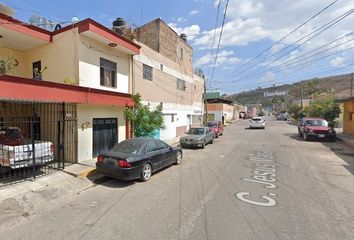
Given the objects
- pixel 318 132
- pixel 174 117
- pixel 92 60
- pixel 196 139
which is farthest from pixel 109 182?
pixel 318 132

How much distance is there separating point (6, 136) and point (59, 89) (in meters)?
2.45

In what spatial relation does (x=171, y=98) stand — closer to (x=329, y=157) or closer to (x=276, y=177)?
(x=329, y=157)

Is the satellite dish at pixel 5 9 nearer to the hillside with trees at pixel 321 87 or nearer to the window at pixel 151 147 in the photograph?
the window at pixel 151 147

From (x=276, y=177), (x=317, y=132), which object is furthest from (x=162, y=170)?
(x=317, y=132)

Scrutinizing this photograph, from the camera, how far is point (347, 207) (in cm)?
584

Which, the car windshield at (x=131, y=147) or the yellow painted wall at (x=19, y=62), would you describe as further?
the yellow painted wall at (x=19, y=62)

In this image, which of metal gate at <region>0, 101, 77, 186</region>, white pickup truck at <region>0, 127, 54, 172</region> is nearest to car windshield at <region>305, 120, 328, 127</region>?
metal gate at <region>0, 101, 77, 186</region>

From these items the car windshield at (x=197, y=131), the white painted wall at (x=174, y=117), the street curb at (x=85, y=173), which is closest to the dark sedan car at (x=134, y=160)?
the street curb at (x=85, y=173)

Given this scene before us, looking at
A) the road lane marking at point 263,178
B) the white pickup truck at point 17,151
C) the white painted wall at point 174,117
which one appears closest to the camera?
the road lane marking at point 263,178

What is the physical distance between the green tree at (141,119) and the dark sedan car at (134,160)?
149 inches

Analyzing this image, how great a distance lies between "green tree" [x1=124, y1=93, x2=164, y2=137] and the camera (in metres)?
13.4

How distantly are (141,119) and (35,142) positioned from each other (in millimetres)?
5846

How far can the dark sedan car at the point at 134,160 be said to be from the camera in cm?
784

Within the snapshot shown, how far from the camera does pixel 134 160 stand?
26.2 ft
